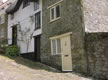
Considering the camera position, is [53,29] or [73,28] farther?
[53,29]

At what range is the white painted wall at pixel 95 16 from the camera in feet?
39.0

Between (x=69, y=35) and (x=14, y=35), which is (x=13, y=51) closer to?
(x=14, y=35)

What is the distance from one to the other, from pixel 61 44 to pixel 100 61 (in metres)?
3.89

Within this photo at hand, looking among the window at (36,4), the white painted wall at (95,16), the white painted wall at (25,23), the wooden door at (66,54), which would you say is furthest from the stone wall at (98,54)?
the window at (36,4)

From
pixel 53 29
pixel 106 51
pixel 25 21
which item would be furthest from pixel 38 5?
pixel 106 51

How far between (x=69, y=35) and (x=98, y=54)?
2.88 meters

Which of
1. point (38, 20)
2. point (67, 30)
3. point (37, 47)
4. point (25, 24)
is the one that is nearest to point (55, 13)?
point (67, 30)

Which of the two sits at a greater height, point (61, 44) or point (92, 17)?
point (92, 17)

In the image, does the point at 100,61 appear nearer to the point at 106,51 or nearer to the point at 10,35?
the point at 106,51

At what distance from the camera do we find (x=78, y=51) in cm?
1182

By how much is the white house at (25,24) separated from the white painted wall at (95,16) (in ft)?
20.0

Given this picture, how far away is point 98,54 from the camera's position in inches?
430

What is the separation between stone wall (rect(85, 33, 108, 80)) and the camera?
10.6 meters

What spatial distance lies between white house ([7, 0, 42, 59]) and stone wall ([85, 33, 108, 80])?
6.88 m
